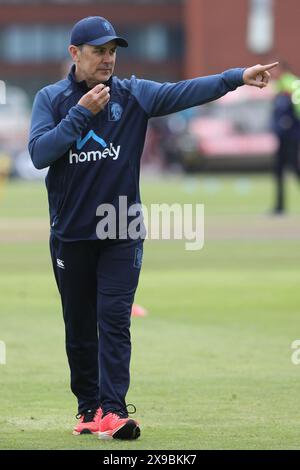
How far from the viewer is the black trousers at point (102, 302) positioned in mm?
7855

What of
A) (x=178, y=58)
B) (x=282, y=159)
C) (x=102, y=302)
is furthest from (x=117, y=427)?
(x=178, y=58)

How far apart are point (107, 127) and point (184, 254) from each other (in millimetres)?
12008

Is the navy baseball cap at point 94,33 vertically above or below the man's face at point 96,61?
above

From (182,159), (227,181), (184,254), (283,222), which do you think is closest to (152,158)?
(182,159)

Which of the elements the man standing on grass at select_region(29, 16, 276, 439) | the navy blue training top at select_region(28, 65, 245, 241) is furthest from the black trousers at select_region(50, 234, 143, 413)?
the navy blue training top at select_region(28, 65, 245, 241)

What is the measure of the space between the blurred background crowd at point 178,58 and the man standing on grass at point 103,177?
37915mm

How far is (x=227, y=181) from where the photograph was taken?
140 feet

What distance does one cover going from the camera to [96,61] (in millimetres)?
7758

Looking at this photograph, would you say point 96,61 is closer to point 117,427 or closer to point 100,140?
point 100,140

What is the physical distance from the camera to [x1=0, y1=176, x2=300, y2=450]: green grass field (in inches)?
321

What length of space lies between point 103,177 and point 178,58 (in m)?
92.0

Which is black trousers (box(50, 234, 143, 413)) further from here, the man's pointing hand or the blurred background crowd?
the blurred background crowd

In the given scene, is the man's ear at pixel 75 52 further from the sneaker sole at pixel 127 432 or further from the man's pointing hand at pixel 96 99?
the sneaker sole at pixel 127 432

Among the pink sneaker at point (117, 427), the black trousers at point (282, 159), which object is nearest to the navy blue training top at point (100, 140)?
the pink sneaker at point (117, 427)
